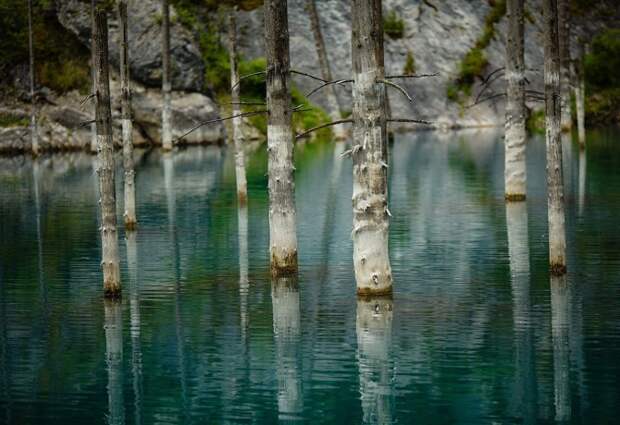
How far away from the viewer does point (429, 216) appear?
38188 millimetres

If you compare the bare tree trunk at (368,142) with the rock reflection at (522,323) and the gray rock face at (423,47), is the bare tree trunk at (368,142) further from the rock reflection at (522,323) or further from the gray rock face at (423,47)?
the gray rock face at (423,47)

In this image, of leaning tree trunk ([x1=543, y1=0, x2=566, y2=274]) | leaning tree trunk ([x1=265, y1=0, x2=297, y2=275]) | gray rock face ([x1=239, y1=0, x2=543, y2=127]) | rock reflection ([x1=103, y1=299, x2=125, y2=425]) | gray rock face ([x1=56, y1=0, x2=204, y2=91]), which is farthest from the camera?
gray rock face ([x1=239, y1=0, x2=543, y2=127])

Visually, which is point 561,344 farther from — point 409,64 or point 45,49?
point 409,64

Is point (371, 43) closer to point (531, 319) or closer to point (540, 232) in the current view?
point (531, 319)

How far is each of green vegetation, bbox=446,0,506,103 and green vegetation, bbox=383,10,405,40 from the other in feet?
18.1

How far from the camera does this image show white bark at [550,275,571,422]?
16531mm

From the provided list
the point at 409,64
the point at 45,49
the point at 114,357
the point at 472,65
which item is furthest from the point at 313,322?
the point at 472,65

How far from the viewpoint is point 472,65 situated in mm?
103375

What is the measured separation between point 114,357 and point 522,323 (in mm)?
6684

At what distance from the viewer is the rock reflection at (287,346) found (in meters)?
16.9

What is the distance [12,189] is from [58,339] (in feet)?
99.8

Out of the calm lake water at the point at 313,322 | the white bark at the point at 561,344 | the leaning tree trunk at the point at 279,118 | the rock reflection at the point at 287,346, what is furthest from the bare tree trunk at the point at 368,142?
the white bark at the point at 561,344

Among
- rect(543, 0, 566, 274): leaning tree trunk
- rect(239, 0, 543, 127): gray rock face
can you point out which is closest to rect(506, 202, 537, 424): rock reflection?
rect(543, 0, 566, 274): leaning tree trunk

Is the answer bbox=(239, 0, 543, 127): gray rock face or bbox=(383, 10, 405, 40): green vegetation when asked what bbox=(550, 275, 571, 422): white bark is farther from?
bbox=(383, 10, 405, 40): green vegetation
